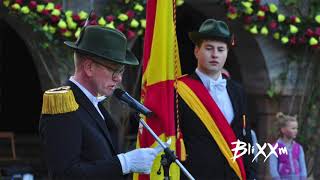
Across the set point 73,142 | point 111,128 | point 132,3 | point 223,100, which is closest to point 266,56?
point 132,3

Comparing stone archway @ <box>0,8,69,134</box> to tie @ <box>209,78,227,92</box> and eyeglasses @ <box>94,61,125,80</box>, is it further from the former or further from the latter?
eyeglasses @ <box>94,61,125,80</box>

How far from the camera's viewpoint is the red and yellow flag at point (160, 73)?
11.9 ft

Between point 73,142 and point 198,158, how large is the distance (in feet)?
4.32

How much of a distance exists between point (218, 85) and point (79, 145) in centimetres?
150

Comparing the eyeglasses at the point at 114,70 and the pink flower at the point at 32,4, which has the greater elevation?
the pink flower at the point at 32,4

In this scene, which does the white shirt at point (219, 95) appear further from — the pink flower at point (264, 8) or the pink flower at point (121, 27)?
the pink flower at point (264, 8)

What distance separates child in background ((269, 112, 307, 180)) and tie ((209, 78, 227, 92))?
1583 millimetres

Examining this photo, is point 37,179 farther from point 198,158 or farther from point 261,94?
point 198,158

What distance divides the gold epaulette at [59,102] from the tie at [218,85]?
134cm

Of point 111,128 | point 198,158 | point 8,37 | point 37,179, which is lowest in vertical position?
point 37,179

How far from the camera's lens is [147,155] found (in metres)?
2.69

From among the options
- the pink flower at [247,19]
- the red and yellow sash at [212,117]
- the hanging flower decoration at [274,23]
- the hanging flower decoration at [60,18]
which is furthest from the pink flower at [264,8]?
the red and yellow sash at [212,117]

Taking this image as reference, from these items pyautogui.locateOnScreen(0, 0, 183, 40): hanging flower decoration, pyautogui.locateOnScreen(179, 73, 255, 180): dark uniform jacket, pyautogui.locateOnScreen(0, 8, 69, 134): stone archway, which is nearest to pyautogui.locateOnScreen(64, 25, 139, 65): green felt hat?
pyautogui.locateOnScreen(179, 73, 255, 180): dark uniform jacket

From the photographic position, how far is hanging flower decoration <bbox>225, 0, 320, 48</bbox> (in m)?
7.20
